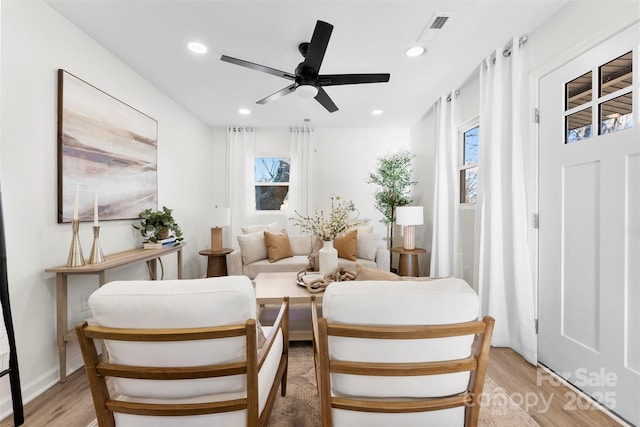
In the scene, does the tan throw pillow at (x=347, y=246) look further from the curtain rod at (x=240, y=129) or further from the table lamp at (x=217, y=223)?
the curtain rod at (x=240, y=129)

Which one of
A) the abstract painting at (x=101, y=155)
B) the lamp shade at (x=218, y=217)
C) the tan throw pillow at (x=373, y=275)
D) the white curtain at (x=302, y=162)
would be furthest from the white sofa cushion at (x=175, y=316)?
the white curtain at (x=302, y=162)

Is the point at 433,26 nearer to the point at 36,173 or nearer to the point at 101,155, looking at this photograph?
the point at 101,155

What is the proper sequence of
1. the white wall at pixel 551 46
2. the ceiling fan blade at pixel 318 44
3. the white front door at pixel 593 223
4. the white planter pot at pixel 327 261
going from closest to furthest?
the white front door at pixel 593 223 < the white wall at pixel 551 46 < the ceiling fan blade at pixel 318 44 < the white planter pot at pixel 327 261

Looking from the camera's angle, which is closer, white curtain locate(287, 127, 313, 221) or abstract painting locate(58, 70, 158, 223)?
abstract painting locate(58, 70, 158, 223)

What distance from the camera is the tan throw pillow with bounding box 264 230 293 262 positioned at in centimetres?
387

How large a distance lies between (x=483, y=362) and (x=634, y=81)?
1744 mm

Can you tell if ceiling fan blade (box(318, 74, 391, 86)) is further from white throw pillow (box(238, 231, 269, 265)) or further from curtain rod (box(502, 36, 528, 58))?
white throw pillow (box(238, 231, 269, 265))

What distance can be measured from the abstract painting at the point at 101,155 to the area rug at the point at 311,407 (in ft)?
5.27

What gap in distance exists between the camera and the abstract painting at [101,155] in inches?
80.7

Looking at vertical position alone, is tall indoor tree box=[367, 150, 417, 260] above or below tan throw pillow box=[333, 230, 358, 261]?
above

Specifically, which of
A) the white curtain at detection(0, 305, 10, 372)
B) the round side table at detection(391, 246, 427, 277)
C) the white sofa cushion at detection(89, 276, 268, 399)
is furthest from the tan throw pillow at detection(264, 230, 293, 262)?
the white sofa cushion at detection(89, 276, 268, 399)

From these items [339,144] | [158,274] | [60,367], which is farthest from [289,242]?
[60,367]

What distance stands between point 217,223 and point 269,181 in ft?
4.77

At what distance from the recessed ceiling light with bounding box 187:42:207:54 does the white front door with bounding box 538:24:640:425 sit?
2765mm
